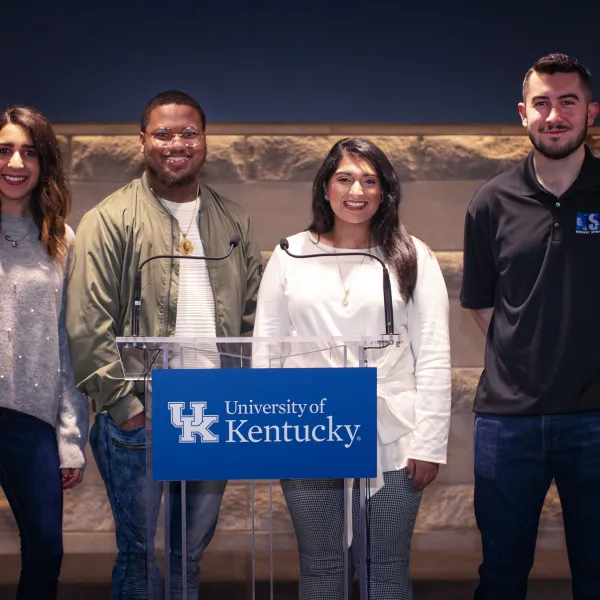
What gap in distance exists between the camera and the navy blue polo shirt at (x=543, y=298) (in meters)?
2.55

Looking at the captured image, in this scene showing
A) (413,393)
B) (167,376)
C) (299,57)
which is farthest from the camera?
(299,57)

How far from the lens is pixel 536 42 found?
3.92 metres

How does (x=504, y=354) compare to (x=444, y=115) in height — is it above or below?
below

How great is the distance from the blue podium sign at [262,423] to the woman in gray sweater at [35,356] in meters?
0.71

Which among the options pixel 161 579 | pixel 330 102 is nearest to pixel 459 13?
pixel 330 102

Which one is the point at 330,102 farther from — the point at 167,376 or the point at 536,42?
the point at 167,376

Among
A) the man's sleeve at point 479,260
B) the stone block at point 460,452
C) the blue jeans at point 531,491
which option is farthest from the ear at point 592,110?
the stone block at point 460,452

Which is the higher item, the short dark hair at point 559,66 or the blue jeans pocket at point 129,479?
the short dark hair at point 559,66

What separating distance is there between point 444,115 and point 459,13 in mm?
432

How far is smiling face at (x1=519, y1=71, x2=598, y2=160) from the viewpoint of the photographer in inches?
103

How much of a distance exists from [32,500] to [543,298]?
1517 millimetres

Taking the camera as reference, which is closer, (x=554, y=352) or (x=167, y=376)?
(x=167, y=376)

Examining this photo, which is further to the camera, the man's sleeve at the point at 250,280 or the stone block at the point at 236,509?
the man's sleeve at the point at 250,280

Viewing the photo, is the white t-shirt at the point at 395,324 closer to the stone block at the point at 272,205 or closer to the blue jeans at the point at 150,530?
the blue jeans at the point at 150,530
